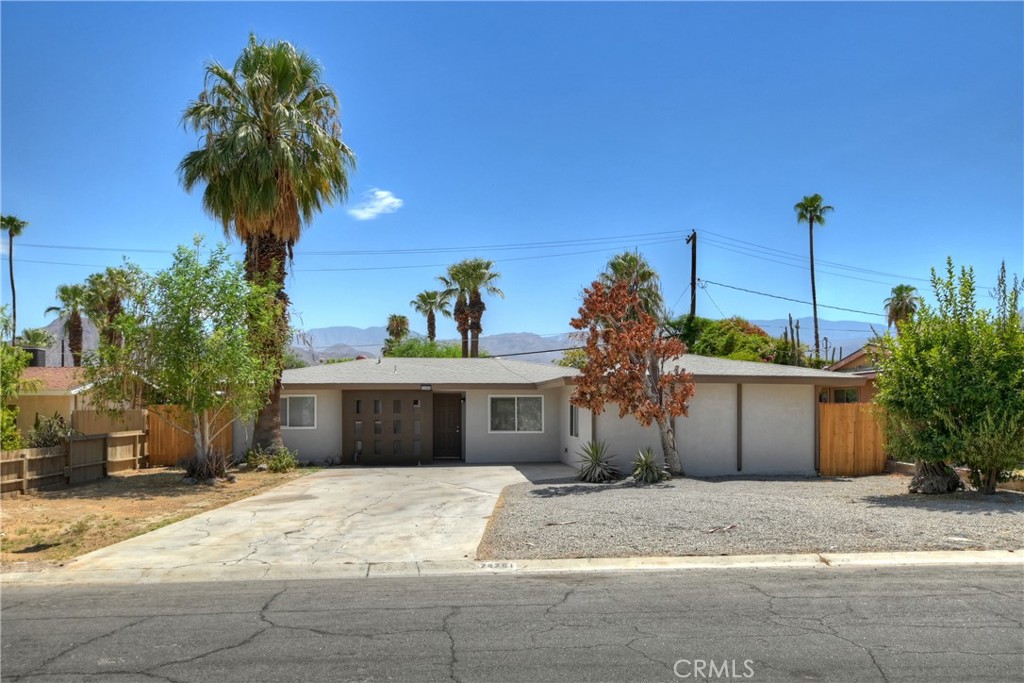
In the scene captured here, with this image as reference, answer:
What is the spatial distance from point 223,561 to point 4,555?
309 cm

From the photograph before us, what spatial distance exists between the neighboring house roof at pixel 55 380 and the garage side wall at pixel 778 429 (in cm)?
1953

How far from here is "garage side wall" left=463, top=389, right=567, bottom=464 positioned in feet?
76.3

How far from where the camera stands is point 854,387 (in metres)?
26.6

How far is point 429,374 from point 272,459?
5642mm

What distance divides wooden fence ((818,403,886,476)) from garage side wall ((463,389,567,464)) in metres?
7.58

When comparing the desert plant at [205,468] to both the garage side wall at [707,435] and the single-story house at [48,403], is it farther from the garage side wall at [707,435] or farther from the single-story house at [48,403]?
the garage side wall at [707,435]

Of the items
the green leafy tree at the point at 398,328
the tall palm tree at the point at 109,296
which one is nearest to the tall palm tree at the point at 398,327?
the green leafy tree at the point at 398,328

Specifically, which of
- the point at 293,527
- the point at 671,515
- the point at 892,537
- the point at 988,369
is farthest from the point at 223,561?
the point at 988,369

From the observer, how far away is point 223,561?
9.56m

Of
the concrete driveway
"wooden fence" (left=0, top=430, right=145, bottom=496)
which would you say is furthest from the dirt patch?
the concrete driveway

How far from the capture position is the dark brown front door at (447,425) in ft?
80.6

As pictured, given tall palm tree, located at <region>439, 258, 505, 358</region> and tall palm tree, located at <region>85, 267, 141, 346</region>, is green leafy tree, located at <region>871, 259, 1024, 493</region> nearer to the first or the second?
tall palm tree, located at <region>85, 267, 141, 346</region>

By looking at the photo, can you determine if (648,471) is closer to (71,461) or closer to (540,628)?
(540,628)

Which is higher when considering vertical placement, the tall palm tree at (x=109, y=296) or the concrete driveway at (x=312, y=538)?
the tall palm tree at (x=109, y=296)
